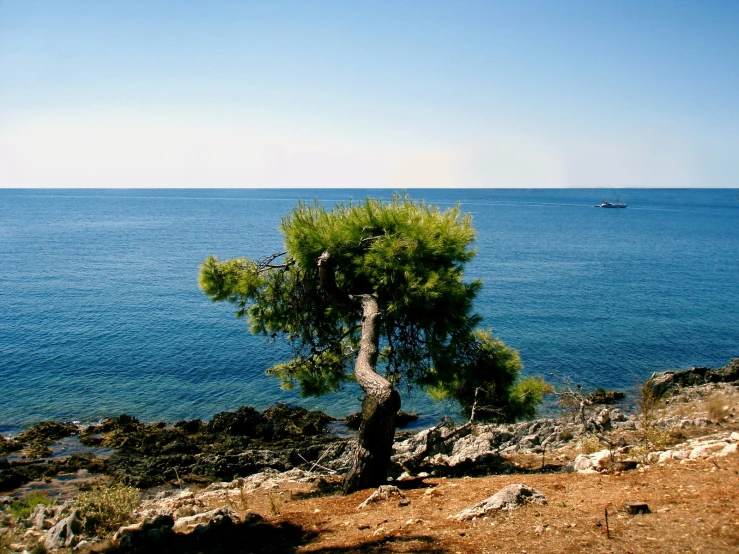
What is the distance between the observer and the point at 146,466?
2067cm

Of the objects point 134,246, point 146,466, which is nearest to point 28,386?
point 146,466

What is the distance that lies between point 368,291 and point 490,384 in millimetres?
3652

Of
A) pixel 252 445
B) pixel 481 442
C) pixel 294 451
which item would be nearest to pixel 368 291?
pixel 481 442

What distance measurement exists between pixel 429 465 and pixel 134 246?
79.4 metres

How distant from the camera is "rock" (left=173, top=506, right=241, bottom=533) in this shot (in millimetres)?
8664

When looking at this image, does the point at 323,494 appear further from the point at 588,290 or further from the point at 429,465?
the point at 588,290

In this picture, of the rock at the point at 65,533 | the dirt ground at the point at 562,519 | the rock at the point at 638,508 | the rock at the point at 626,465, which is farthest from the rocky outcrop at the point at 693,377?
the rock at the point at 65,533

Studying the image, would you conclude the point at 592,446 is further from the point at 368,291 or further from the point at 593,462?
the point at 368,291

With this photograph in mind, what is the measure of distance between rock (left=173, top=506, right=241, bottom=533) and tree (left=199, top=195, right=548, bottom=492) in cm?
257

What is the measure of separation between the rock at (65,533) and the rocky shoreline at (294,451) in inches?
0.8

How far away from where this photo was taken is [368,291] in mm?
14242

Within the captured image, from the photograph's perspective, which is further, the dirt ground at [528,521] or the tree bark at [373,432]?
the tree bark at [373,432]

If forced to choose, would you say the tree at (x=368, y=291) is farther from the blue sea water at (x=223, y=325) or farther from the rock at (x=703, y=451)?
the blue sea water at (x=223, y=325)

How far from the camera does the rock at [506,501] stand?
7957 millimetres
